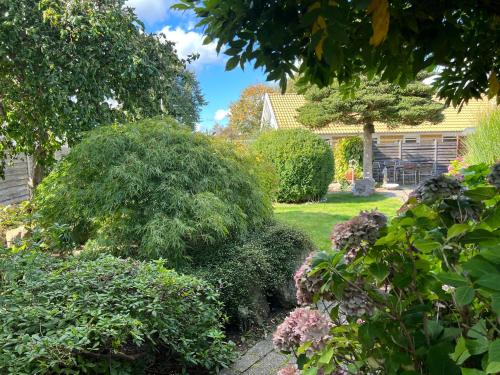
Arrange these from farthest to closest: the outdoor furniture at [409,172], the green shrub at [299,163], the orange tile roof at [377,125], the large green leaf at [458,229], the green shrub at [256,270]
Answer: the orange tile roof at [377,125], the outdoor furniture at [409,172], the green shrub at [299,163], the green shrub at [256,270], the large green leaf at [458,229]

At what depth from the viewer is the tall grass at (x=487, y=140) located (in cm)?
498

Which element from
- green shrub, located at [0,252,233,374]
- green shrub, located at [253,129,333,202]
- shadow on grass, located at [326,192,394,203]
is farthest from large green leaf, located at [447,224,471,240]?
shadow on grass, located at [326,192,394,203]

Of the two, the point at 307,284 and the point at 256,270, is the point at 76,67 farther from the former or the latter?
the point at 307,284

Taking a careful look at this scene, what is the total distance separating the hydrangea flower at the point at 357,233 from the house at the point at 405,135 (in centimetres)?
1407

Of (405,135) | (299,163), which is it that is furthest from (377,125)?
(299,163)

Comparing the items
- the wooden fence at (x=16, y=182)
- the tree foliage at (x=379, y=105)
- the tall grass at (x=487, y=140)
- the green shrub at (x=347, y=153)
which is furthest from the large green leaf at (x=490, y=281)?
the green shrub at (x=347, y=153)

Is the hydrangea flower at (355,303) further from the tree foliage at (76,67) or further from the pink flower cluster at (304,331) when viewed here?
the tree foliage at (76,67)

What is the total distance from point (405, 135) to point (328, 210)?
12.7 m

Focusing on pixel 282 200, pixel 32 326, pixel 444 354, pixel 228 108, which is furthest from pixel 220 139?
pixel 228 108

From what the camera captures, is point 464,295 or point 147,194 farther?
point 147,194

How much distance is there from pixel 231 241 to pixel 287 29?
2918 mm

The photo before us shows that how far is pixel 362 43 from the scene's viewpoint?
1510 millimetres

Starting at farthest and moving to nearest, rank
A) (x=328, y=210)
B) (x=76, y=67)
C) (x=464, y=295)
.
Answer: (x=328, y=210)
(x=76, y=67)
(x=464, y=295)

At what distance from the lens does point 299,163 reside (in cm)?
1054
